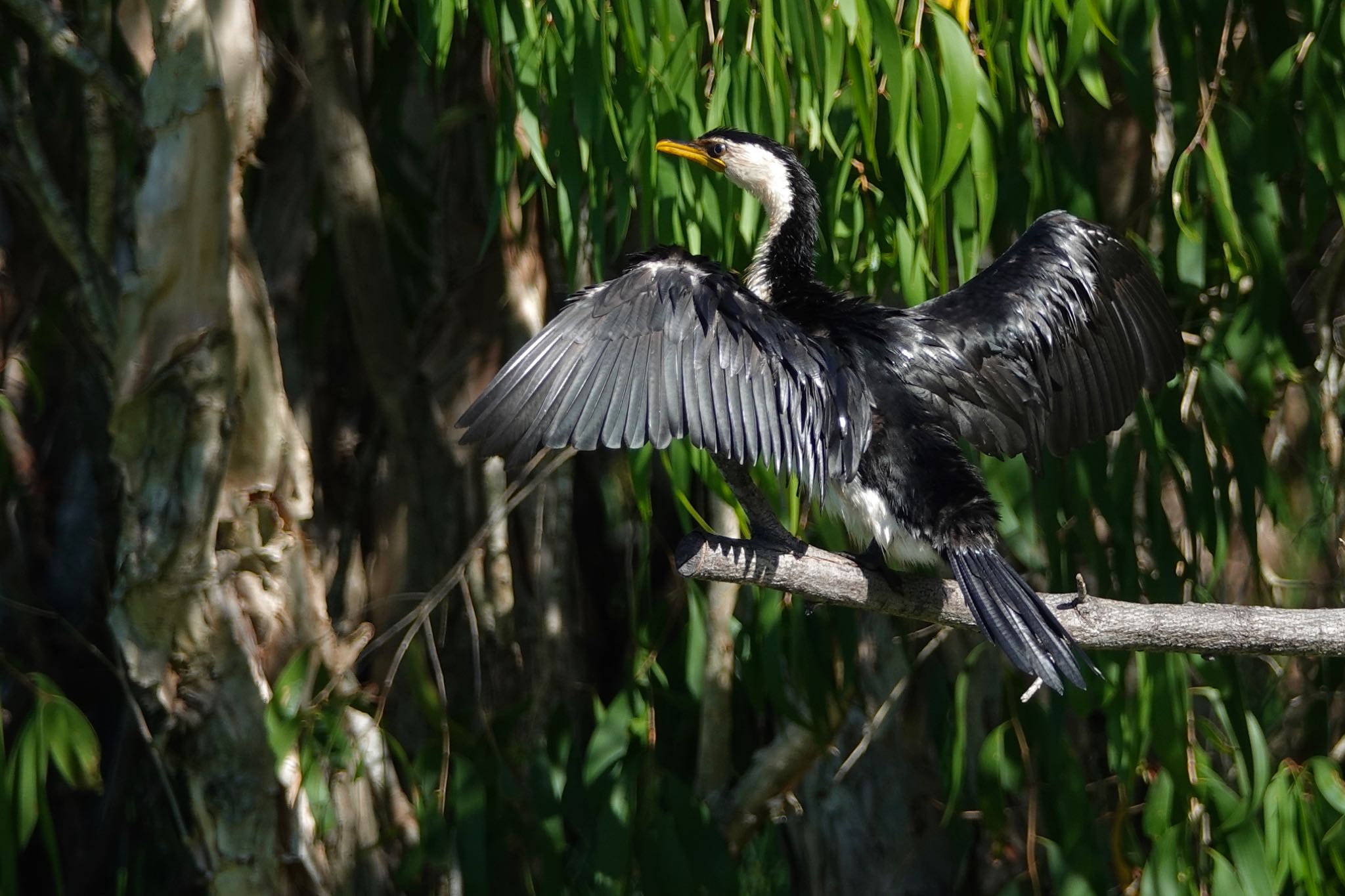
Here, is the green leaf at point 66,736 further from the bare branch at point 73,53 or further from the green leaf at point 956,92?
the green leaf at point 956,92

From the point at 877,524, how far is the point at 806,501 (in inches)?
28.6

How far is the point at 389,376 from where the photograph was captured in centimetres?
371

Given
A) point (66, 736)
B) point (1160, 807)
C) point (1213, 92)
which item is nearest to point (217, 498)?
point (66, 736)

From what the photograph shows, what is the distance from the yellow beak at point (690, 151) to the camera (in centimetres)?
260

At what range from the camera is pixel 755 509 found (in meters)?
2.09

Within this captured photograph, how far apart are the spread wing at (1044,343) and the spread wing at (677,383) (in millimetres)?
274

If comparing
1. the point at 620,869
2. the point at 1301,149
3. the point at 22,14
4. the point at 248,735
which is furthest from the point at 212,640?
the point at 1301,149

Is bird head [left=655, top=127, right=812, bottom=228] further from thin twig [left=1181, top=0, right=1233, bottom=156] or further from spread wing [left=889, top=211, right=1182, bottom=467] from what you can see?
thin twig [left=1181, top=0, right=1233, bottom=156]

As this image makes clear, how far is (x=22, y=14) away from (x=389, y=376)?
1133 mm

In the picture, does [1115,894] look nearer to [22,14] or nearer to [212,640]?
[212,640]

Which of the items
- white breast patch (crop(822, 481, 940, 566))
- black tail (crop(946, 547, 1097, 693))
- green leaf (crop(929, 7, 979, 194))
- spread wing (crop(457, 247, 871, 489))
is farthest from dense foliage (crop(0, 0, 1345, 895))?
black tail (crop(946, 547, 1097, 693))

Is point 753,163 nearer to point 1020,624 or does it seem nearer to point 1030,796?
point 1020,624

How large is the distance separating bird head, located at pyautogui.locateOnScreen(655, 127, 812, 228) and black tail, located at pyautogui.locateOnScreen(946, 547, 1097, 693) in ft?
2.57

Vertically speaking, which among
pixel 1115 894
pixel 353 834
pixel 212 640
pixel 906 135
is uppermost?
pixel 906 135
